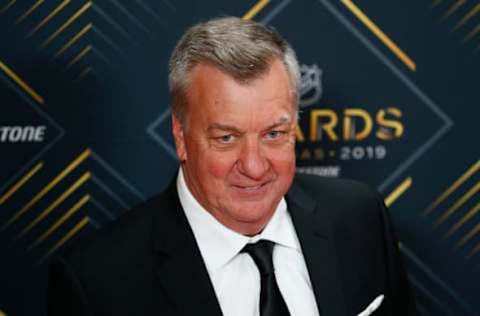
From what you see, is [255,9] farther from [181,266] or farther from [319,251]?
[181,266]

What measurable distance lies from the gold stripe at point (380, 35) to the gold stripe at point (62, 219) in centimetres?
102

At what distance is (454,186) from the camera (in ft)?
7.84

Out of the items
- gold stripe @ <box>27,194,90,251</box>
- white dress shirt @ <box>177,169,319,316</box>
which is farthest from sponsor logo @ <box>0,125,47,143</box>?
white dress shirt @ <box>177,169,319,316</box>

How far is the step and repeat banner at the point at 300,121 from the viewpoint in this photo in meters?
2.13

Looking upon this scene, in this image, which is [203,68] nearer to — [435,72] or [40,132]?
[40,132]

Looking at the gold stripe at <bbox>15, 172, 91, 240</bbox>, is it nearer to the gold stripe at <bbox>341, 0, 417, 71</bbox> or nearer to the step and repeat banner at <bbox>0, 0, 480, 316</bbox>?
the step and repeat banner at <bbox>0, 0, 480, 316</bbox>

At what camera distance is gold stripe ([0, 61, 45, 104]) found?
82.7 inches

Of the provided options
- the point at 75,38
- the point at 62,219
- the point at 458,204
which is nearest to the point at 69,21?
the point at 75,38

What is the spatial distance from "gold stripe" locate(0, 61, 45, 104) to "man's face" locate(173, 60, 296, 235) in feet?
2.38

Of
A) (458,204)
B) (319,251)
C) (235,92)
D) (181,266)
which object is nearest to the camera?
(235,92)

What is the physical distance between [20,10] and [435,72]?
1.31 meters

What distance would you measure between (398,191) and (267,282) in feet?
3.04

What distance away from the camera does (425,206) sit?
2383mm

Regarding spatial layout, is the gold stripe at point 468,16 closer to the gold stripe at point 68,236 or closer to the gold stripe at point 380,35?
the gold stripe at point 380,35
